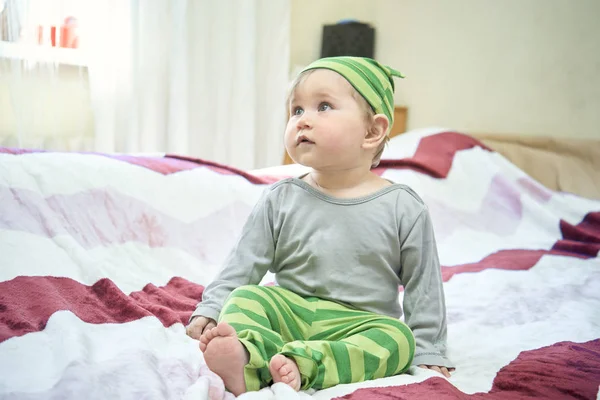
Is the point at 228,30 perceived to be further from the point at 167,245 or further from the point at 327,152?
the point at 327,152

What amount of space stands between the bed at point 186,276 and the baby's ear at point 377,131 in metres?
0.39

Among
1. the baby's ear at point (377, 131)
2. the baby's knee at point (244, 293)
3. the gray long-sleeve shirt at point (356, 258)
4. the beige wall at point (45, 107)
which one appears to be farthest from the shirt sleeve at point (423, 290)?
the beige wall at point (45, 107)

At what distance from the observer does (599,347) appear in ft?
3.61

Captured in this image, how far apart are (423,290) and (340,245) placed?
155 mm

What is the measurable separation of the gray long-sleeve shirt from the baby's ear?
8 cm

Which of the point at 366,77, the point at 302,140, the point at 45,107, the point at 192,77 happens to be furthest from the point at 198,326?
the point at 192,77

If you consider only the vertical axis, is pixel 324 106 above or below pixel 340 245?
above

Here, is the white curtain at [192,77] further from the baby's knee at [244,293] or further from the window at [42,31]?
the baby's knee at [244,293]

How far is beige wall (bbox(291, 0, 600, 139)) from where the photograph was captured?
2615 millimetres

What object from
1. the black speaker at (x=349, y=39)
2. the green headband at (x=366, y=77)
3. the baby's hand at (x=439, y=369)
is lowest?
the baby's hand at (x=439, y=369)

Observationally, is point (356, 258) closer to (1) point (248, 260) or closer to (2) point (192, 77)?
(1) point (248, 260)

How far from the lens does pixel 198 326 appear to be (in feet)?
3.27

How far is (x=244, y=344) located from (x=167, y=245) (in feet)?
2.17

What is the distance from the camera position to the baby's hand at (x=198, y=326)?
996mm
